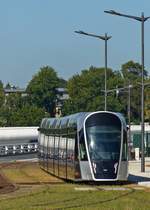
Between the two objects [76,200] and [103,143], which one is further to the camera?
[103,143]

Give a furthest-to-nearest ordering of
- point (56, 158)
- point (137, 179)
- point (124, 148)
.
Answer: point (137, 179)
point (56, 158)
point (124, 148)

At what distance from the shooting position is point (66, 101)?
14625 cm

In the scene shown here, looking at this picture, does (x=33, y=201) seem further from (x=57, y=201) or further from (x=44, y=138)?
(x=44, y=138)

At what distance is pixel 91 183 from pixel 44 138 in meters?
12.3

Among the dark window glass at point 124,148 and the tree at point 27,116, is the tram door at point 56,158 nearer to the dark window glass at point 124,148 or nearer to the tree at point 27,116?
the dark window glass at point 124,148

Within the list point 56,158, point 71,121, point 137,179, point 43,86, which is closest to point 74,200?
point 71,121

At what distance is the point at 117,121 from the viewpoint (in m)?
34.5

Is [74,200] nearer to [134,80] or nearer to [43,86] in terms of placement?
[43,86]

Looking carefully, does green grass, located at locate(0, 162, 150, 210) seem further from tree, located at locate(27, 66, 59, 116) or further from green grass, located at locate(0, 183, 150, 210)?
tree, located at locate(27, 66, 59, 116)

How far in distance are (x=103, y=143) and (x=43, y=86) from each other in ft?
391

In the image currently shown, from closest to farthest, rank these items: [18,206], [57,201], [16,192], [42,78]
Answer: [18,206] < [57,201] < [16,192] < [42,78]

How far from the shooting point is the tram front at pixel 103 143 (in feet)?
111

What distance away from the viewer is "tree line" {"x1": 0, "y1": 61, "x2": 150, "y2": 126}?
138 m

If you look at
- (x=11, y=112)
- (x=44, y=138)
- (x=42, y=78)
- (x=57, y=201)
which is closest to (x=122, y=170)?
(x=57, y=201)
